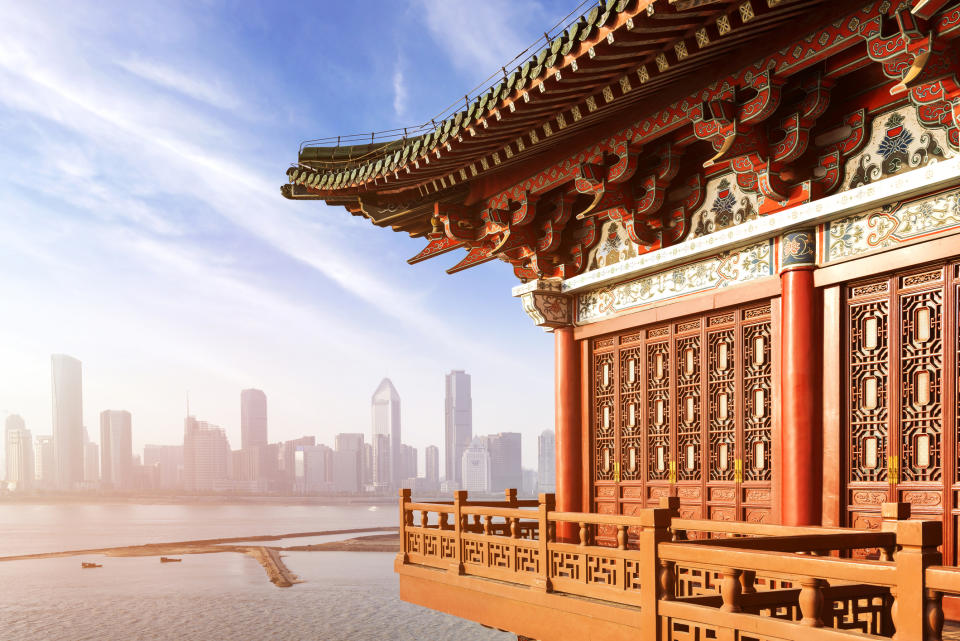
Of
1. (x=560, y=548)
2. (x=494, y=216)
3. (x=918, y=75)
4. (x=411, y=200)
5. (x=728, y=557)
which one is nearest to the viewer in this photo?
(x=728, y=557)

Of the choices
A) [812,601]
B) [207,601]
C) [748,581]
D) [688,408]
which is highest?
[688,408]

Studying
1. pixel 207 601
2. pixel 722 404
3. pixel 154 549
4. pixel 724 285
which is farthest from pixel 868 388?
pixel 154 549

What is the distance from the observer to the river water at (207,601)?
54.7m

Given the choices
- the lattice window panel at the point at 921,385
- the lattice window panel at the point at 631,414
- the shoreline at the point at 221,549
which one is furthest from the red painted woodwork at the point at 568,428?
the shoreline at the point at 221,549

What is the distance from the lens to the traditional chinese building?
19.5ft

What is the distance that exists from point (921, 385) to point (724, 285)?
2.04 m

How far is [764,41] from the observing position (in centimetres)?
660

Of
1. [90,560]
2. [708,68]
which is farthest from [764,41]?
[90,560]

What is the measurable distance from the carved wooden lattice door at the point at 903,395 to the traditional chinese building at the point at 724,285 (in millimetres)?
16

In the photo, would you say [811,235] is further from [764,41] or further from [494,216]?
[494,216]

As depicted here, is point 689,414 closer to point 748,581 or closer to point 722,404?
point 722,404

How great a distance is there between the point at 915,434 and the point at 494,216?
503cm

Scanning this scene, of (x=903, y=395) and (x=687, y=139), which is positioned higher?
(x=687, y=139)

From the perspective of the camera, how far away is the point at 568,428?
9.52 m
